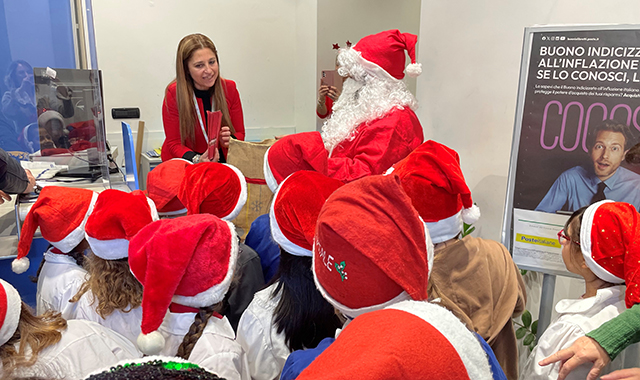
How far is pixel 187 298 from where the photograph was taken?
1.21 m

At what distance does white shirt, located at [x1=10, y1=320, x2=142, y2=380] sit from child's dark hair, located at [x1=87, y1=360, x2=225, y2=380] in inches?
20.7

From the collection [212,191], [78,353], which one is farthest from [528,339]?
[78,353]

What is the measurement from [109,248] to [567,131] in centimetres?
191

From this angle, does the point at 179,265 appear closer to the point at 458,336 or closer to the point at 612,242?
the point at 458,336

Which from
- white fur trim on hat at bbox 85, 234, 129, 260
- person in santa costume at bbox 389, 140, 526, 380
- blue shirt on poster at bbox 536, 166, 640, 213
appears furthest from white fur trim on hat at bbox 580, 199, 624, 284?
white fur trim on hat at bbox 85, 234, 129, 260

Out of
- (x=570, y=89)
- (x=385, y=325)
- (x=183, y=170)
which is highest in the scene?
(x=570, y=89)

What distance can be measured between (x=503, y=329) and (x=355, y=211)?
111 centimetres

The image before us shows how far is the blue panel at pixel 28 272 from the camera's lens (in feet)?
6.42

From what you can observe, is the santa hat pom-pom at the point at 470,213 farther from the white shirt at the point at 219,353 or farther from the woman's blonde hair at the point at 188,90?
the woman's blonde hair at the point at 188,90

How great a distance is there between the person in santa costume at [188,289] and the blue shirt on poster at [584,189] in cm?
148

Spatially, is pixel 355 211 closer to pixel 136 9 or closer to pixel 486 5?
pixel 486 5

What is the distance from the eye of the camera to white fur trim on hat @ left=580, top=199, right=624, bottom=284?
140 centimetres

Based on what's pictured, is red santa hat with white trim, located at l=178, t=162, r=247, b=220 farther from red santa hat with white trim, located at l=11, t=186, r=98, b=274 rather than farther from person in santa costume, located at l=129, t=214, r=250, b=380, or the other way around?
person in santa costume, located at l=129, t=214, r=250, b=380

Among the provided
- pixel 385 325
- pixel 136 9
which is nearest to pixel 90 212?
pixel 385 325
